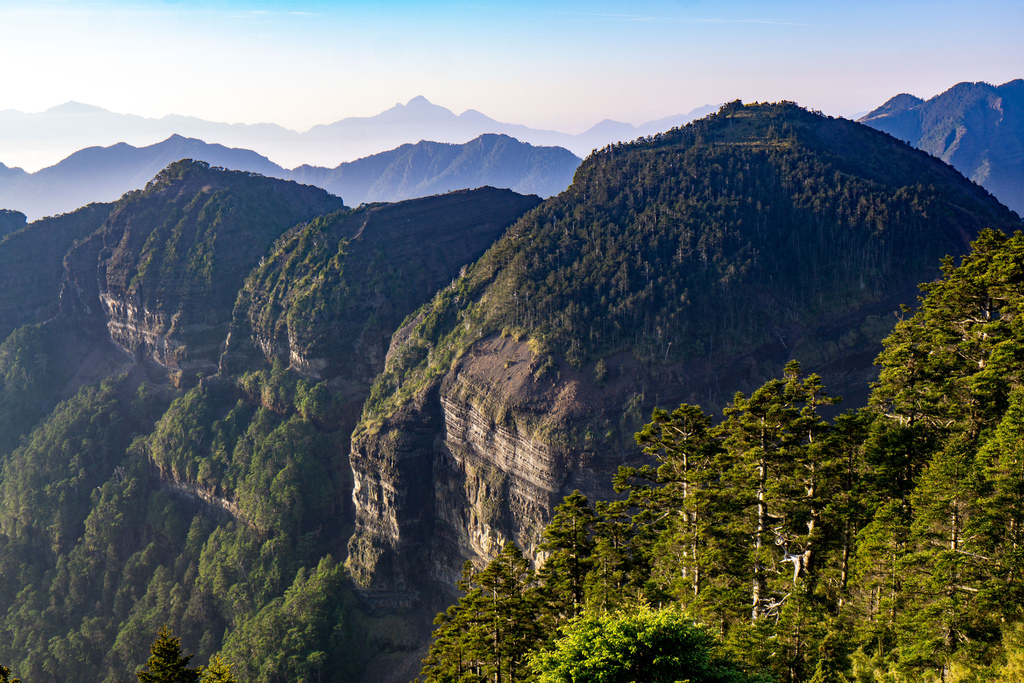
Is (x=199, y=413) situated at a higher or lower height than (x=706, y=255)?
lower

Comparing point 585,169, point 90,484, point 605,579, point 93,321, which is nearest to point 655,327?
point 585,169

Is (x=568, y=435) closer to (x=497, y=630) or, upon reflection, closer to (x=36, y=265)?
(x=497, y=630)

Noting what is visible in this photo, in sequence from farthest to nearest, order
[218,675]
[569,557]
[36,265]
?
[36,265] → [569,557] → [218,675]

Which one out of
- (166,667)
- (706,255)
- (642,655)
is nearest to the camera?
(642,655)

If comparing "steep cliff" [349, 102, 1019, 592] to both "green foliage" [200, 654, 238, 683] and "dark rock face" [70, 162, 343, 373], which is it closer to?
"green foliage" [200, 654, 238, 683]

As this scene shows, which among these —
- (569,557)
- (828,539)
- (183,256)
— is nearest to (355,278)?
(183,256)

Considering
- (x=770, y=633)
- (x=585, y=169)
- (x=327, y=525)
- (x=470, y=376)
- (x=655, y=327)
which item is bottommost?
(x=327, y=525)

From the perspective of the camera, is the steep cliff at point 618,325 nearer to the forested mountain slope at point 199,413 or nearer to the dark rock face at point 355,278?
the forested mountain slope at point 199,413

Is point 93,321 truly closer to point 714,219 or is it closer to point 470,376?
point 470,376

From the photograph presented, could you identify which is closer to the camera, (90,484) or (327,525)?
(327,525)

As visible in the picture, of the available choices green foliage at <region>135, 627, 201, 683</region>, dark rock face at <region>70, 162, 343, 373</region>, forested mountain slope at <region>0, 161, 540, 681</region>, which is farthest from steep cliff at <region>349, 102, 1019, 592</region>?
dark rock face at <region>70, 162, 343, 373</region>
